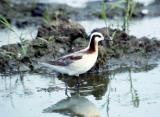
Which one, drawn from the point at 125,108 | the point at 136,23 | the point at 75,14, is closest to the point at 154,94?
the point at 125,108

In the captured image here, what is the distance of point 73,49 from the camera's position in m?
15.9

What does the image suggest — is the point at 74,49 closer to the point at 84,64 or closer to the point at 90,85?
the point at 90,85

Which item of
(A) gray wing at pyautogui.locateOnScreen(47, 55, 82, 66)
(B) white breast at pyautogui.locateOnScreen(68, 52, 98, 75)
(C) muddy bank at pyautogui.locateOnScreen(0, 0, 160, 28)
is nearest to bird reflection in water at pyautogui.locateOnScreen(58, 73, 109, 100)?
(B) white breast at pyautogui.locateOnScreen(68, 52, 98, 75)

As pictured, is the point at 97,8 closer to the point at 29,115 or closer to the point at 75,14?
the point at 75,14

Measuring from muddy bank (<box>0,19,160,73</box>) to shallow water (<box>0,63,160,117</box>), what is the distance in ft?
1.44

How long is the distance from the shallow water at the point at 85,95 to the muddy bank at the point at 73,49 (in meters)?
0.44

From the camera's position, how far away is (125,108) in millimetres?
12219

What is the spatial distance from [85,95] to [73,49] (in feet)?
8.68

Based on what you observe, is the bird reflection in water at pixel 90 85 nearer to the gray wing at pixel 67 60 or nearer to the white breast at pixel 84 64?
the white breast at pixel 84 64

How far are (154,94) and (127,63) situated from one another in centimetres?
259

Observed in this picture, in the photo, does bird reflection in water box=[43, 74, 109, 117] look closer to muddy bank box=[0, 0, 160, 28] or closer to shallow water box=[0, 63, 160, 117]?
shallow water box=[0, 63, 160, 117]

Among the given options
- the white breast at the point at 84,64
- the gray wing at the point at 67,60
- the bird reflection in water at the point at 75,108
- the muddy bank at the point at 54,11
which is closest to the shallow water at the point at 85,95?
the bird reflection in water at the point at 75,108

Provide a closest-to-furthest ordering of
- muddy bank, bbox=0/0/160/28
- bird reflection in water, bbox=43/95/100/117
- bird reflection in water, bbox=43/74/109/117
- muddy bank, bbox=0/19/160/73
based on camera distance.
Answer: bird reflection in water, bbox=43/95/100/117 → bird reflection in water, bbox=43/74/109/117 → muddy bank, bbox=0/19/160/73 → muddy bank, bbox=0/0/160/28

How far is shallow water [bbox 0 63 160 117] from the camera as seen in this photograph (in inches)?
482
